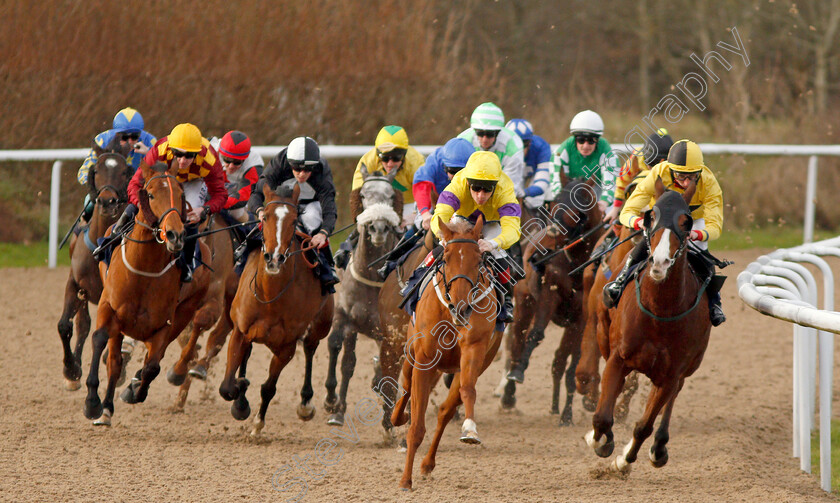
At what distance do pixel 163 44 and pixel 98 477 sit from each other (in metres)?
9.10

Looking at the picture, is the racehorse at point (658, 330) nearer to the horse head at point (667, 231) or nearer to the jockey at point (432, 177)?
the horse head at point (667, 231)

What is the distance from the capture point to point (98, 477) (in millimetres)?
5992

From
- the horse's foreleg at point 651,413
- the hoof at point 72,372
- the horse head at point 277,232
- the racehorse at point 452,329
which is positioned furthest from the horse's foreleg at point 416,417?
the hoof at point 72,372

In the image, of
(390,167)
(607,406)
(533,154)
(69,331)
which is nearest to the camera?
(607,406)

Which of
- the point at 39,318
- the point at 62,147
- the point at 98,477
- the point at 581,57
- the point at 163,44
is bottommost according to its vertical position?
the point at 98,477

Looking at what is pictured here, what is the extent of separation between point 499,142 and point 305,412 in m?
2.45

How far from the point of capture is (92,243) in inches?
299

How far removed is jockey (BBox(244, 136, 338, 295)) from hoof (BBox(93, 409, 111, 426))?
1.35 m

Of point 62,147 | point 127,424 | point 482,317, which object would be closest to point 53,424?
point 127,424

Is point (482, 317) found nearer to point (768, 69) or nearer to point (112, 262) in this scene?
point (112, 262)

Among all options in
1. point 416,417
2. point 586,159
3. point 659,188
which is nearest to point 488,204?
point 659,188

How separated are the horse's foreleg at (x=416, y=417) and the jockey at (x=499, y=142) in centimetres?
239

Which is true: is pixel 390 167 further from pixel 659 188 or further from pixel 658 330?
pixel 658 330

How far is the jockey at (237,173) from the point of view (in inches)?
322
